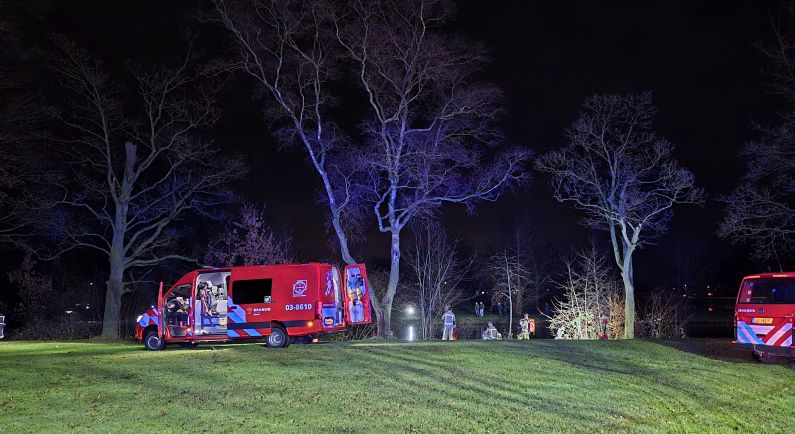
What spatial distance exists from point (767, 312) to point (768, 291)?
21.6 inches

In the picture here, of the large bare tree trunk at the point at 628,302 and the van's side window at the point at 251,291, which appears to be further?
the large bare tree trunk at the point at 628,302

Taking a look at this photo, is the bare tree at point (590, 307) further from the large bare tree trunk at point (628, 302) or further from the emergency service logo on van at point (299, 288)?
the emergency service logo on van at point (299, 288)

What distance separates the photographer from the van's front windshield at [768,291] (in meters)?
14.0

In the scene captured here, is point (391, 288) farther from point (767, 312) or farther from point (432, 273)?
point (432, 273)

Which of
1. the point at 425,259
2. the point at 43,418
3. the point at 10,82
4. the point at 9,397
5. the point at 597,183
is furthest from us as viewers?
the point at 425,259

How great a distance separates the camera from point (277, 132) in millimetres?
25359

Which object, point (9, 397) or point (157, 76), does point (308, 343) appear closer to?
point (9, 397)

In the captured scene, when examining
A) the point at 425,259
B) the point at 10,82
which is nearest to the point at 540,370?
the point at 10,82

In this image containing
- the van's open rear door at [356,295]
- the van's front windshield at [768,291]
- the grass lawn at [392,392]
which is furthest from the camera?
the van's open rear door at [356,295]

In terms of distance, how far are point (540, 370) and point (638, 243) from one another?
15.5 metres

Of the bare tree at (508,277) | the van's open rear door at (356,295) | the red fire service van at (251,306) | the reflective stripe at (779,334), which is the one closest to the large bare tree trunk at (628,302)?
the reflective stripe at (779,334)

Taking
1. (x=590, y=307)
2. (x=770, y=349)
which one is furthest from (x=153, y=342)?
(x=590, y=307)

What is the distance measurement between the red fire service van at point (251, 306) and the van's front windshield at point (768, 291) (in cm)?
1020

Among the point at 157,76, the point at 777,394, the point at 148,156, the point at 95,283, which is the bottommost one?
the point at 777,394
